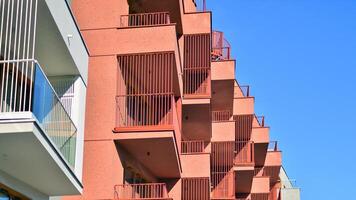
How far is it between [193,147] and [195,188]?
300cm

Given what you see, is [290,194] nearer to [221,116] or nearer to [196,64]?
[221,116]

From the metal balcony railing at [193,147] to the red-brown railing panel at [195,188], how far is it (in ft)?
6.81

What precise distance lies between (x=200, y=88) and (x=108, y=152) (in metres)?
10.5

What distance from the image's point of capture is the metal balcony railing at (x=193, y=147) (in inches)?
1265

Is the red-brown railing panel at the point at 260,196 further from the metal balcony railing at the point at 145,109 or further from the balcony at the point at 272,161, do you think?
the metal balcony railing at the point at 145,109

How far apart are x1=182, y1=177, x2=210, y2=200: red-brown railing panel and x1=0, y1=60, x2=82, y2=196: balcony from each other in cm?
1298

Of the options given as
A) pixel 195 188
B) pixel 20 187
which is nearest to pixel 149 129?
pixel 20 187

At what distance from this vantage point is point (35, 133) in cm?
1278

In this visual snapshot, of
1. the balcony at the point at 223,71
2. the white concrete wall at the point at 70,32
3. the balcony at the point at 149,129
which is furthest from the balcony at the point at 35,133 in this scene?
the balcony at the point at 223,71

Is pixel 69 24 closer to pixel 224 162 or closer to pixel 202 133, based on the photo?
pixel 202 133

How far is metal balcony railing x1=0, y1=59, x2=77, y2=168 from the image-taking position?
44.5 feet

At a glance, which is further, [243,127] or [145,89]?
[243,127]

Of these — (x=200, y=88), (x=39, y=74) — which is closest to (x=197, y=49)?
(x=200, y=88)

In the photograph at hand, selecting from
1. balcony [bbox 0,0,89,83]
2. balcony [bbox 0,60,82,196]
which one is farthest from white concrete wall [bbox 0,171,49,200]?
balcony [bbox 0,0,89,83]
